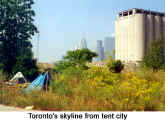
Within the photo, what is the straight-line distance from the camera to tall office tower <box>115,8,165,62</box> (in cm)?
3716

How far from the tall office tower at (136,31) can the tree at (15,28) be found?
15547mm

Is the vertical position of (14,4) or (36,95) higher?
(14,4)

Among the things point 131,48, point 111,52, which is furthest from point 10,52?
point 111,52

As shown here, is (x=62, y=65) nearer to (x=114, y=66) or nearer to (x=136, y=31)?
(x=114, y=66)

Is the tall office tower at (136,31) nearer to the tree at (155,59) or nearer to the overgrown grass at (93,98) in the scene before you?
the tree at (155,59)

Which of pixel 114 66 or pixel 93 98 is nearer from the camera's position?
pixel 93 98

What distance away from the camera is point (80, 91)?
8.71 m

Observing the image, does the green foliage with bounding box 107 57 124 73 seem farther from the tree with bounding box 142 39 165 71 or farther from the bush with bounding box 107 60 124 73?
the tree with bounding box 142 39 165 71

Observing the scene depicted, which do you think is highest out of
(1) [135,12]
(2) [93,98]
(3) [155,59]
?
(1) [135,12]

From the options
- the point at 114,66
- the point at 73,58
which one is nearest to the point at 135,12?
the point at 73,58

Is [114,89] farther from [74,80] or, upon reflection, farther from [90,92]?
[74,80]

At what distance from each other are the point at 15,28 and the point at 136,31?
19.8 m

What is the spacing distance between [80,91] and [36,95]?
1.71 metres

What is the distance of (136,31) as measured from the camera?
124 feet
